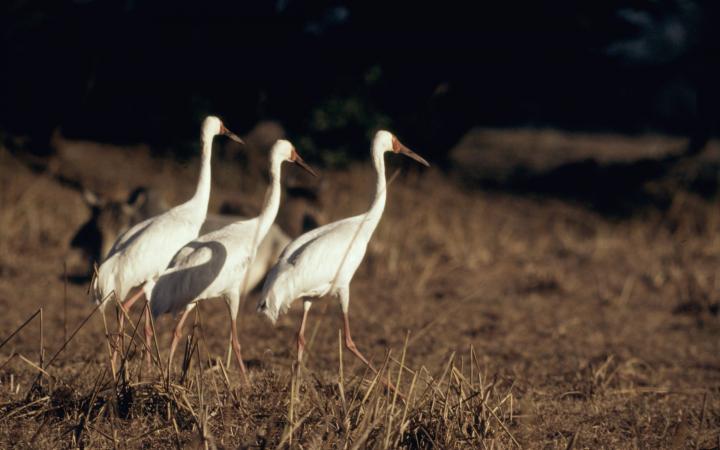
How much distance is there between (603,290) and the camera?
9.55 m

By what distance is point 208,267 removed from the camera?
209 inches

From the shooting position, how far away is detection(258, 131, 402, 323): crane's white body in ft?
17.2

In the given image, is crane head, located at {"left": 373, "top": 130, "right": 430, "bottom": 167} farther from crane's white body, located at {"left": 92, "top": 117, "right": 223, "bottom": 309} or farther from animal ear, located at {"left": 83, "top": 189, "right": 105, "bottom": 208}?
animal ear, located at {"left": 83, "top": 189, "right": 105, "bottom": 208}

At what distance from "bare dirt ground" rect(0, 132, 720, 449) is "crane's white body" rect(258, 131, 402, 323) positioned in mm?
370

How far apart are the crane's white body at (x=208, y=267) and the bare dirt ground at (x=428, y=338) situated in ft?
1.22

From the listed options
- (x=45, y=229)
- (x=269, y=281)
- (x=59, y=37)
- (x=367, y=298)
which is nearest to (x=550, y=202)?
(x=367, y=298)

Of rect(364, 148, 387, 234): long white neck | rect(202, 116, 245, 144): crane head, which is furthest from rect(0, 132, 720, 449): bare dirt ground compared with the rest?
rect(202, 116, 245, 144): crane head

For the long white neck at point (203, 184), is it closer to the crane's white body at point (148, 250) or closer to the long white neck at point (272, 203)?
the crane's white body at point (148, 250)

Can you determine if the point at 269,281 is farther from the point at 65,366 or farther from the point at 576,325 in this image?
the point at 576,325

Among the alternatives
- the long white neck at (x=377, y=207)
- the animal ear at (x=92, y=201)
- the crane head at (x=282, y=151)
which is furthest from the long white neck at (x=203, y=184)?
the animal ear at (x=92, y=201)

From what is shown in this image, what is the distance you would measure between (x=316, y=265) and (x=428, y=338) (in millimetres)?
2160

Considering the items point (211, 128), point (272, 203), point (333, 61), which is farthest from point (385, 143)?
point (333, 61)

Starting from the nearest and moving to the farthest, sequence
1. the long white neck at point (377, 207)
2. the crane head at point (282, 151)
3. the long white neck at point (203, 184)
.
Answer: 1. the long white neck at point (377, 207)
2. the crane head at point (282, 151)
3. the long white neck at point (203, 184)

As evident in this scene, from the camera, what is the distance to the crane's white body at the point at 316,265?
206 inches
